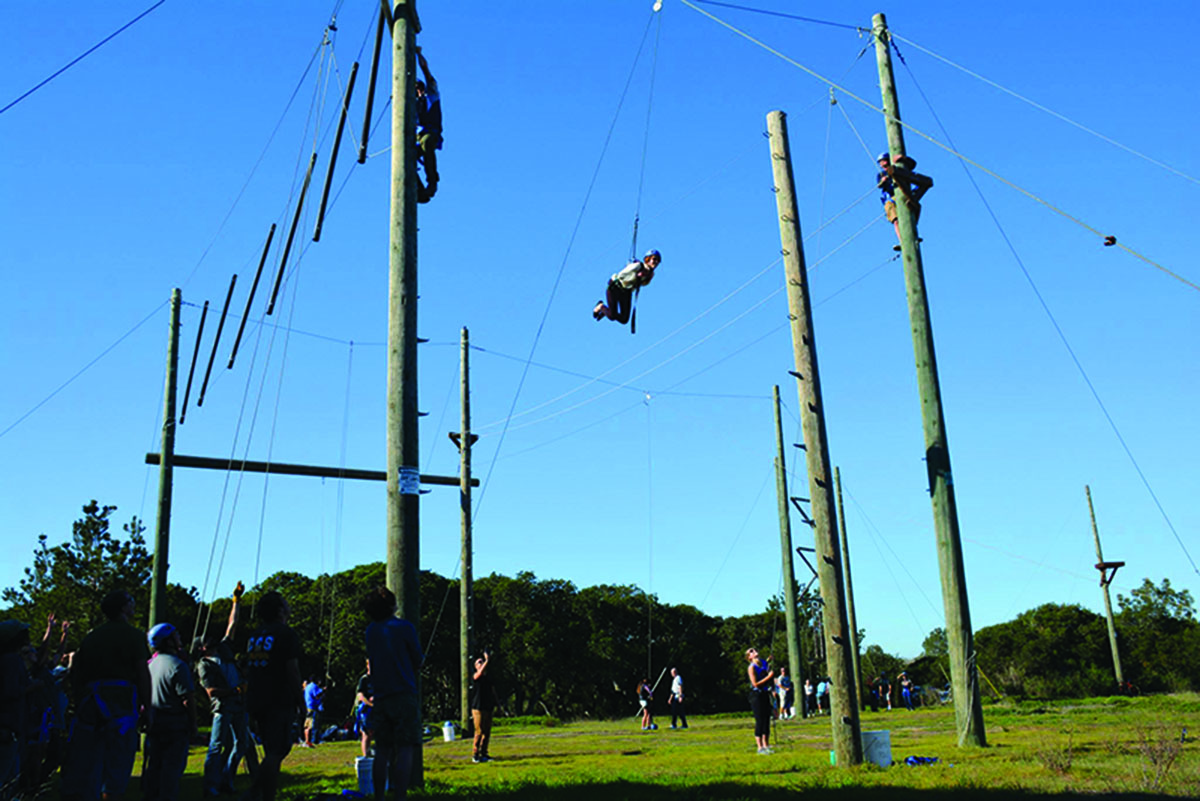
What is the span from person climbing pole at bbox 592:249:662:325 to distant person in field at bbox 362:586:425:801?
892 centimetres

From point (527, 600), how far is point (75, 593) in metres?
30.2

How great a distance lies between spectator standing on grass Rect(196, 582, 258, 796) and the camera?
889 centimetres

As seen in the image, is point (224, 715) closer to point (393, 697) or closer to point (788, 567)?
point (393, 697)

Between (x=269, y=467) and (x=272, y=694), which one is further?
(x=269, y=467)

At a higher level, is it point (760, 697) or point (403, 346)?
point (403, 346)

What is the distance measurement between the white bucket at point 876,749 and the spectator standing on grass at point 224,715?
6253 mm

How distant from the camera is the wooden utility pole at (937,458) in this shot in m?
12.1

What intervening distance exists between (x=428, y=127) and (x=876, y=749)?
28.6ft

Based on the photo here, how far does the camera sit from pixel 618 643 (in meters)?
56.7

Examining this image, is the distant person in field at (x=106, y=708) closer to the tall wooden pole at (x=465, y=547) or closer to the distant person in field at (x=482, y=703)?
the distant person in field at (x=482, y=703)

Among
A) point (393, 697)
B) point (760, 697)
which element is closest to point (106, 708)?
point (393, 697)

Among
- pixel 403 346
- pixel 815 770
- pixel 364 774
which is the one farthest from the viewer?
pixel 815 770

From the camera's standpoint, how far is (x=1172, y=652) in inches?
2271

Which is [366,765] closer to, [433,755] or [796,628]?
[433,755]
